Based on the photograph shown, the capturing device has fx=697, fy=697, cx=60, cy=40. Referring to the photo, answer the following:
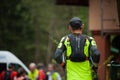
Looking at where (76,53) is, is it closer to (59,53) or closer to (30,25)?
(59,53)

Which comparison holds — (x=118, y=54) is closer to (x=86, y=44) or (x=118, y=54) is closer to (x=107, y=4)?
(x=107, y=4)

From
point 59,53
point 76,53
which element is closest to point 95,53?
point 76,53

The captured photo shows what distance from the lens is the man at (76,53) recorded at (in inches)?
455

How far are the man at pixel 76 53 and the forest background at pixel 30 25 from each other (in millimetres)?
28931

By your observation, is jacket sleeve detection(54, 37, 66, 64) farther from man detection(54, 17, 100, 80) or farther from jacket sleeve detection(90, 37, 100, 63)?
jacket sleeve detection(90, 37, 100, 63)

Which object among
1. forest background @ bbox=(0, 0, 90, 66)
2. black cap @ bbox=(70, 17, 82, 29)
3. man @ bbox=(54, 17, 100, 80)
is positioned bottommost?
forest background @ bbox=(0, 0, 90, 66)

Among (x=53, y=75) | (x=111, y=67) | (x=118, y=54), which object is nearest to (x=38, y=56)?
(x=53, y=75)

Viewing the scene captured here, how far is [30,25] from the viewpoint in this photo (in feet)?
165

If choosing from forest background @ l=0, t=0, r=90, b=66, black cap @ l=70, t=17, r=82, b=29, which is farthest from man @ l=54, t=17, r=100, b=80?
forest background @ l=0, t=0, r=90, b=66

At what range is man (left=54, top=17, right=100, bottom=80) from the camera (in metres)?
11.6

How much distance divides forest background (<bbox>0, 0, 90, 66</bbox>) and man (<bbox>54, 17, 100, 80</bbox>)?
94.9 feet

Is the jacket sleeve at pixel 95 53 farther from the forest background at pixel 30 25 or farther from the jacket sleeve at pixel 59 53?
the forest background at pixel 30 25

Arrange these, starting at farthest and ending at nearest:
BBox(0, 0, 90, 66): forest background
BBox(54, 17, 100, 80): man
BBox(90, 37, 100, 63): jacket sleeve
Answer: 1. BBox(0, 0, 90, 66): forest background
2. BBox(54, 17, 100, 80): man
3. BBox(90, 37, 100, 63): jacket sleeve

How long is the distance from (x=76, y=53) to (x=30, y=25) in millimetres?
38807
